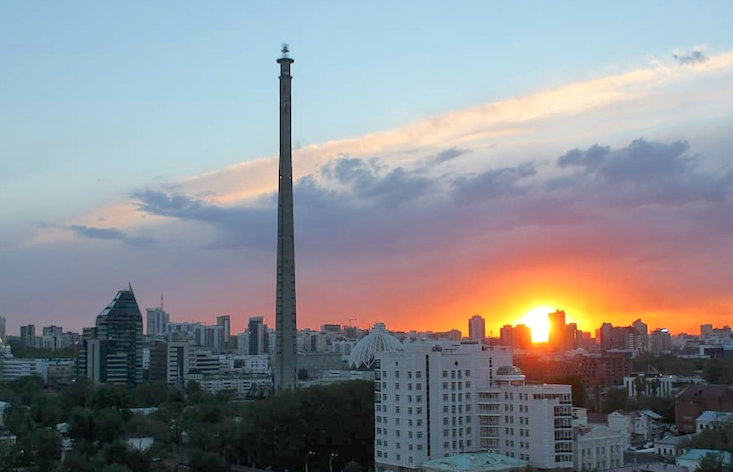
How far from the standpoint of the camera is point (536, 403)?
1161 inches

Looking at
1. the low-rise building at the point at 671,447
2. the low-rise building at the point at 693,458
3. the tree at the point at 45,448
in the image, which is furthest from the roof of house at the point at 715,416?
the tree at the point at 45,448

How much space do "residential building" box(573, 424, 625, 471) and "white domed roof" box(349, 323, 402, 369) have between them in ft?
103

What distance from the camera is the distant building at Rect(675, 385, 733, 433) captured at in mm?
44562

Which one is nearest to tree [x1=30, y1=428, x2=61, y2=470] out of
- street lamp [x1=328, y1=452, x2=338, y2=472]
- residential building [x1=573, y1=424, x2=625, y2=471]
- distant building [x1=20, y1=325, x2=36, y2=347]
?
street lamp [x1=328, y1=452, x2=338, y2=472]

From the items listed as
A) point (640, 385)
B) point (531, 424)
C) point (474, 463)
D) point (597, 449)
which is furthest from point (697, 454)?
point (640, 385)

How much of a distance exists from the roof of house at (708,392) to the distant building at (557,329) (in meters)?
80.8

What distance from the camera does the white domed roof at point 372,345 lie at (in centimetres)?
6450

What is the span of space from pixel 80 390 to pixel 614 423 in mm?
34509

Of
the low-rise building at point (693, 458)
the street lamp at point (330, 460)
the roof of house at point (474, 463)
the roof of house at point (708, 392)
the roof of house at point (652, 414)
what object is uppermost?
the roof of house at point (708, 392)

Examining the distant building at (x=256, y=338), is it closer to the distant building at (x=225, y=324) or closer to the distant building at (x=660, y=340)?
the distant building at (x=225, y=324)

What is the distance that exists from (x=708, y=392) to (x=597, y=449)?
15.9 metres

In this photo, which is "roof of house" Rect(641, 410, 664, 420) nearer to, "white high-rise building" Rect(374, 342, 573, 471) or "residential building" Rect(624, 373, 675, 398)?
"residential building" Rect(624, 373, 675, 398)

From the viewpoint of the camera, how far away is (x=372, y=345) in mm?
66000

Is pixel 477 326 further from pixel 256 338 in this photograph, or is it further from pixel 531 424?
pixel 531 424
